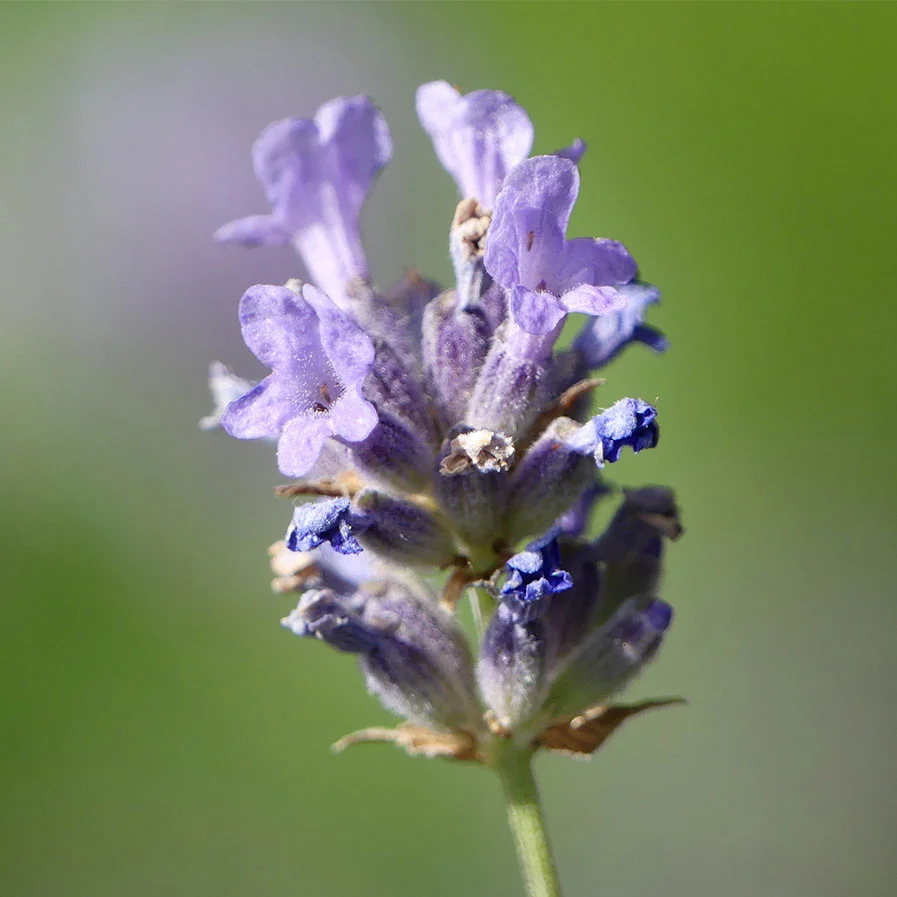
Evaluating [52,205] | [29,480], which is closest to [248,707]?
[29,480]

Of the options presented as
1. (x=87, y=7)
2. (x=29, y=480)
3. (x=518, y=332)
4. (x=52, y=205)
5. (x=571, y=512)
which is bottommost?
(x=571, y=512)

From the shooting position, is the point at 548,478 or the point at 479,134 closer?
the point at 548,478

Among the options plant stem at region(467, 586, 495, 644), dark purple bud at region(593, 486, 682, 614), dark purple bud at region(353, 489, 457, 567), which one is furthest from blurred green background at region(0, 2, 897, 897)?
dark purple bud at region(353, 489, 457, 567)

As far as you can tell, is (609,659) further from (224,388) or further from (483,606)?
(224,388)

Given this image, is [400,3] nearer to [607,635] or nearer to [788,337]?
[788,337]

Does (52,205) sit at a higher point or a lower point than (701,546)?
higher

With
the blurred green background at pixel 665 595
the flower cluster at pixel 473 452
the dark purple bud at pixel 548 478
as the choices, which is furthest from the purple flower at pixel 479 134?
the blurred green background at pixel 665 595

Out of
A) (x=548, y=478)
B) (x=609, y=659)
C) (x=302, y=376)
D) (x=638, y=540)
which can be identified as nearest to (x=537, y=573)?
(x=548, y=478)
